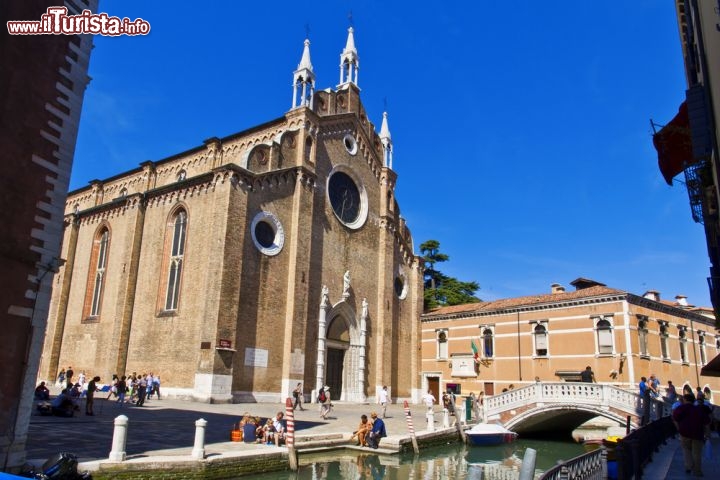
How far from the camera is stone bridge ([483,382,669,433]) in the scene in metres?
21.0

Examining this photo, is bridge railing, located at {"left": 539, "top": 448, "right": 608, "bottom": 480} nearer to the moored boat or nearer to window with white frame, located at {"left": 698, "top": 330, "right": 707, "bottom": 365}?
the moored boat

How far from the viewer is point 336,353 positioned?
29.5 meters

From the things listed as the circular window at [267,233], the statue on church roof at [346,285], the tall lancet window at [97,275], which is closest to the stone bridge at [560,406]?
the statue on church roof at [346,285]

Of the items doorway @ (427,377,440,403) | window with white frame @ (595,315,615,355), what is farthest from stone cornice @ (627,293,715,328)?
doorway @ (427,377,440,403)

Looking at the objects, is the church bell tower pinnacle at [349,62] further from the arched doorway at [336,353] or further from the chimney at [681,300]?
the chimney at [681,300]

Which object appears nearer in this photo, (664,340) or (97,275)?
(664,340)

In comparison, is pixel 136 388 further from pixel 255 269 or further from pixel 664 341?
pixel 664 341

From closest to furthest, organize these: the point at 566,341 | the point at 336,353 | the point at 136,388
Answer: the point at 136,388, the point at 566,341, the point at 336,353

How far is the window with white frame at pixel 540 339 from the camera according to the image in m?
29.5

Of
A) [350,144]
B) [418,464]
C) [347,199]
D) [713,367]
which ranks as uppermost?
[350,144]

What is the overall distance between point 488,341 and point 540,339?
3.41 meters

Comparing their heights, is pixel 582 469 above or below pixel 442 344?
below

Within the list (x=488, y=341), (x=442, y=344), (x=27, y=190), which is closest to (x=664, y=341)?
(x=488, y=341)

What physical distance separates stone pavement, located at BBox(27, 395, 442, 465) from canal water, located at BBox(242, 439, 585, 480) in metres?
0.93
